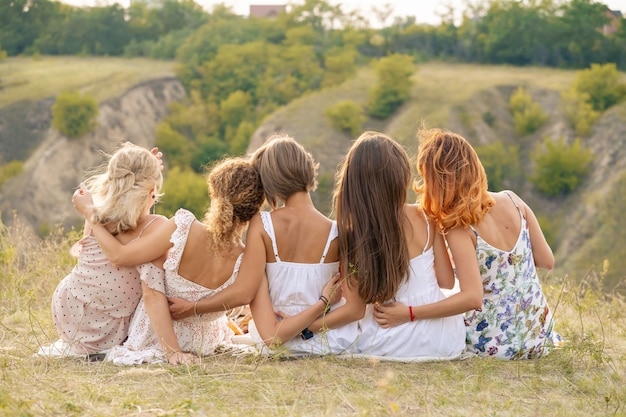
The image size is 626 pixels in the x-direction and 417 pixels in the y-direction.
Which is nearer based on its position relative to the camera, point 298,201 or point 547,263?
point 298,201

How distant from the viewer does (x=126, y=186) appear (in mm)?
3842

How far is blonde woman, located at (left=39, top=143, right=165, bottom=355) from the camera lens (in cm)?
385

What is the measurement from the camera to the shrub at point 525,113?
53062 mm

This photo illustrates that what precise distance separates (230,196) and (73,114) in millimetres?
51426

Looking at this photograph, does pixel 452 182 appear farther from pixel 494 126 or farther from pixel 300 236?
pixel 494 126

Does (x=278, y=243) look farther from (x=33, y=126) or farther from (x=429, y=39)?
(x=429, y=39)

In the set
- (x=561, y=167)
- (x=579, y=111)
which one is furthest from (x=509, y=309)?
(x=579, y=111)

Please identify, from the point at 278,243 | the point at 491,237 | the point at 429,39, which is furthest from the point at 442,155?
the point at 429,39

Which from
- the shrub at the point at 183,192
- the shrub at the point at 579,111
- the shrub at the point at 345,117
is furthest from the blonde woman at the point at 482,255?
the shrub at the point at 345,117

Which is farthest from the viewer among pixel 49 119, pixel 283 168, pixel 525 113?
pixel 49 119

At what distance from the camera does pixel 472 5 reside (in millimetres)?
72312

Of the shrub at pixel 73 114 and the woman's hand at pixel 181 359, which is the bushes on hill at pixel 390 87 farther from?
the woman's hand at pixel 181 359

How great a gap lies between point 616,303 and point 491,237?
9.08 ft

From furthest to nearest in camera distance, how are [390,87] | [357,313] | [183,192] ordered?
[390,87] → [183,192] → [357,313]
